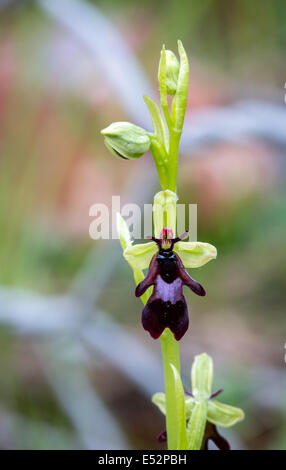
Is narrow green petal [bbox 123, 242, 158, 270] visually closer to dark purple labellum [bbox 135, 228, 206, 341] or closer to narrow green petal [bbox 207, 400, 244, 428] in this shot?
dark purple labellum [bbox 135, 228, 206, 341]

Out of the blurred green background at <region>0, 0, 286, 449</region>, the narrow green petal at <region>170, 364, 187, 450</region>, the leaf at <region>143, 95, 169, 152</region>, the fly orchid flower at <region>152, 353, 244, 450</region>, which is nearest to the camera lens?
the narrow green petal at <region>170, 364, 187, 450</region>

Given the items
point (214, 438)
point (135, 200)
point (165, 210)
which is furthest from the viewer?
point (135, 200)

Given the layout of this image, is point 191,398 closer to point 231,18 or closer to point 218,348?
point 218,348

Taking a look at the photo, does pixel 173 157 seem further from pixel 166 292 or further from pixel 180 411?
pixel 180 411

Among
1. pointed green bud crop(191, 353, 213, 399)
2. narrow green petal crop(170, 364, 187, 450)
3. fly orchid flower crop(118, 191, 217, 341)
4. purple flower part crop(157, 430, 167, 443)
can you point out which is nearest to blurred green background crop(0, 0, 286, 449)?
pointed green bud crop(191, 353, 213, 399)

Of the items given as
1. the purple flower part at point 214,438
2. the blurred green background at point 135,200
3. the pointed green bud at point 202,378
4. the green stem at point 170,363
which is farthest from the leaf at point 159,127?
the blurred green background at point 135,200

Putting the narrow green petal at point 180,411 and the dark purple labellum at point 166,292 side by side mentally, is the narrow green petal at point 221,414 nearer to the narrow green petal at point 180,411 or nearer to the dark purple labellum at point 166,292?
the narrow green petal at point 180,411

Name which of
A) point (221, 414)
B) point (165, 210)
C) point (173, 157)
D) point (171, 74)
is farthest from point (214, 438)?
point (171, 74)
